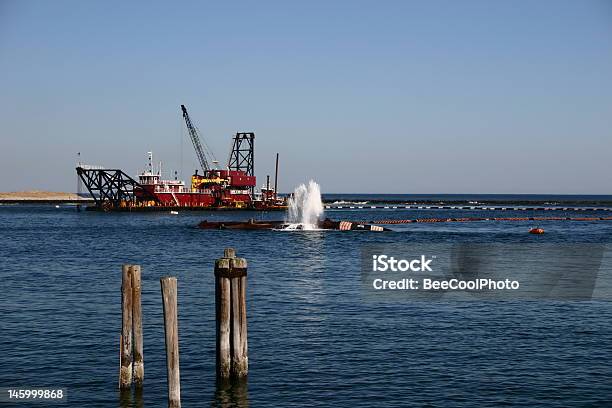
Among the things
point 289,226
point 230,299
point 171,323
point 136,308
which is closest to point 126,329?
point 136,308

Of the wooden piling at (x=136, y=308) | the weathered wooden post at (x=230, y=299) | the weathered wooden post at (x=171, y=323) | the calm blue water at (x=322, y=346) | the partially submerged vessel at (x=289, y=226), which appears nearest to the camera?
the weathered wooden post at (x=171, y=323)

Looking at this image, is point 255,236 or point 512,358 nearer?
point 512,358

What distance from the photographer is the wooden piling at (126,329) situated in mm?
18125

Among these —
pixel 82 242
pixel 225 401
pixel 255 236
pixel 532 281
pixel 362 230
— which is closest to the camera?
pixel 225 401

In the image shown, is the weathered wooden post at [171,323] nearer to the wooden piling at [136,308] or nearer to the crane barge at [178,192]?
the wooden piling at [136,308]

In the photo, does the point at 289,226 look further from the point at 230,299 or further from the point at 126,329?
the point at 126,329

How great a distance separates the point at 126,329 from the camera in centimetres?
1844

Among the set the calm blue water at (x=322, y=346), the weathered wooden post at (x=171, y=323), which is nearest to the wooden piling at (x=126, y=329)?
the calm blue water at (x=322, y=346)

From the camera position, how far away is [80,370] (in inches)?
871

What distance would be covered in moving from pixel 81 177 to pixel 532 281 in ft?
509

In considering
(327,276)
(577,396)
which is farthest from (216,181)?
(577,396)

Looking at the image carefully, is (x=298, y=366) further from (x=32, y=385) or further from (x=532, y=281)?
(x=532, y=281)

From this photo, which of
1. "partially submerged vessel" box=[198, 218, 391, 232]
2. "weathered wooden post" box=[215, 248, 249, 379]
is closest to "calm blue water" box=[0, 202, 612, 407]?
"weathered wooden post" box=[215, 248, 249, 379]

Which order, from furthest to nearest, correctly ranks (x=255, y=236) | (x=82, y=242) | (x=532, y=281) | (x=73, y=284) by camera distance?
(x=255, y=236), (x=82, y=242), (x=532, y=281), (x=73, y=284)
